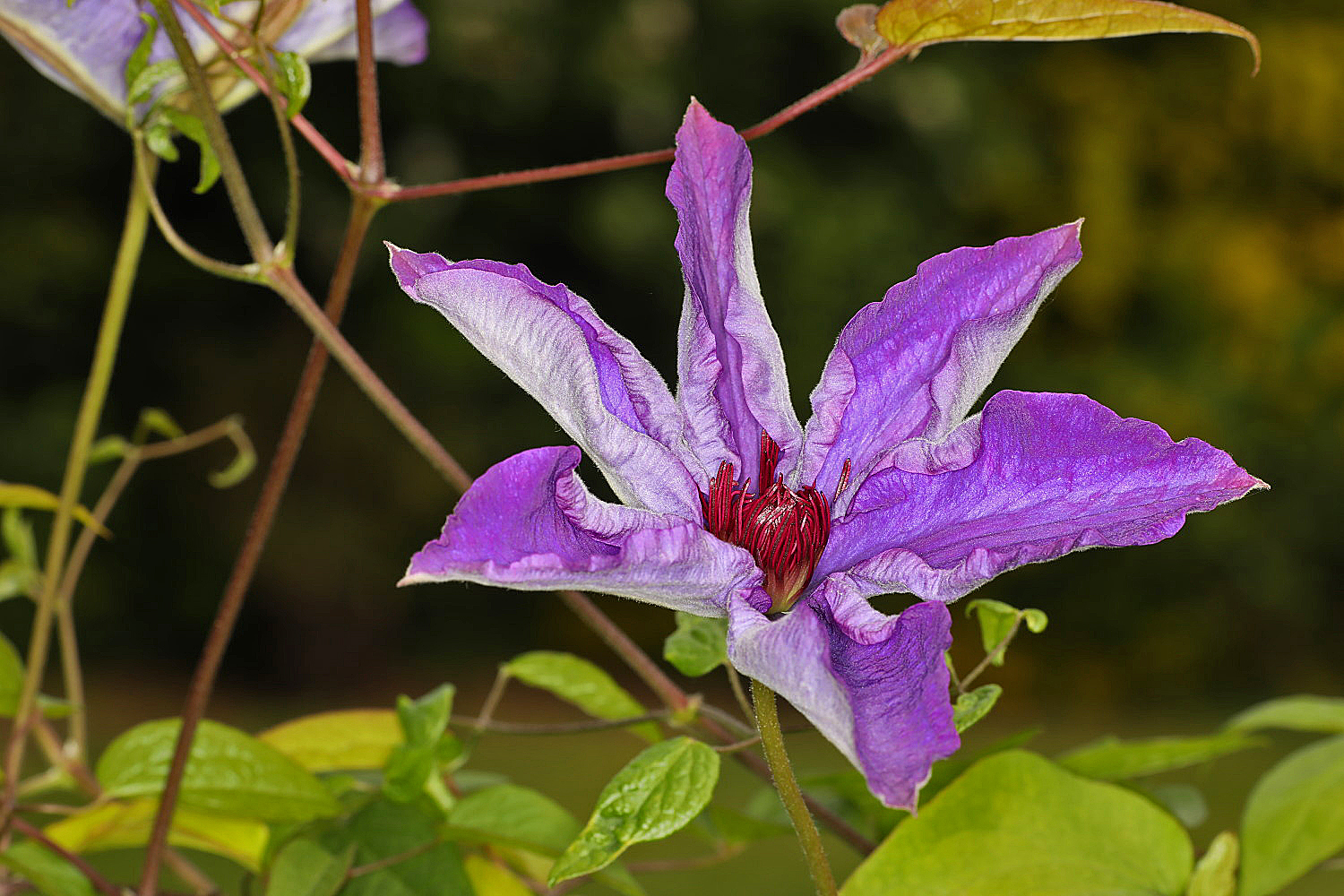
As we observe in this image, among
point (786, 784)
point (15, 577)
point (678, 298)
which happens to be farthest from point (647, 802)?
point (678, 298)

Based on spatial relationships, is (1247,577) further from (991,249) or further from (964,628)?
(991,249)

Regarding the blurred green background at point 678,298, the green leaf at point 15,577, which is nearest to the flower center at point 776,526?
the green leaf at point 15,577

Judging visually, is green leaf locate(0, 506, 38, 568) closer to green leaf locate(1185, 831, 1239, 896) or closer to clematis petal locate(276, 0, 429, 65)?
clematis petal locate(276, 0, 429, 65)

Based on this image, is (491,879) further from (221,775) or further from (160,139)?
(160,139)

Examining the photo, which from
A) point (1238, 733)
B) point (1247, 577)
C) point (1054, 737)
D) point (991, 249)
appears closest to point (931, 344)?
point (991, 249)

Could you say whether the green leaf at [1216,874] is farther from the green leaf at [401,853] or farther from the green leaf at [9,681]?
the green leaf at [9,681]

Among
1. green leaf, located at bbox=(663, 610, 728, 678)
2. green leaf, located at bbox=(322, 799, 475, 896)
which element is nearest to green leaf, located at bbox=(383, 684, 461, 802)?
green leaf, located at bbox=(322, 799, 475, 896)
